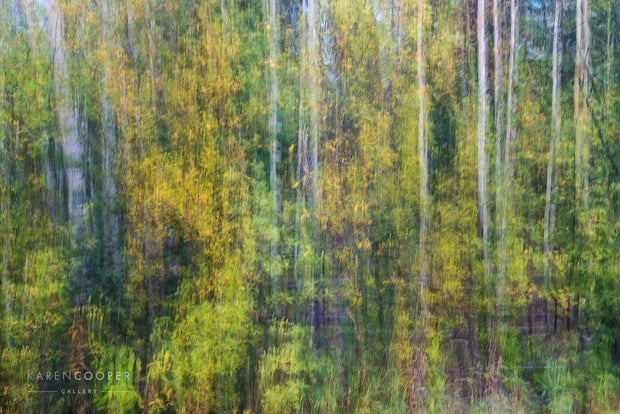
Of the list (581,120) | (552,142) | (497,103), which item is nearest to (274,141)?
(497,103)

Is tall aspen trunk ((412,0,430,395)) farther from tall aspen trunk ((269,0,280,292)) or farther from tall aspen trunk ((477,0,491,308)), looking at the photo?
tall aspen trunk ((269,0,280,292))

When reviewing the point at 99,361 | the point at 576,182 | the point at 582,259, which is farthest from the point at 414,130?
the point at 99,361

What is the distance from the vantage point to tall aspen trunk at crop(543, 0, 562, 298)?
296cm

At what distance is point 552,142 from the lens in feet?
9.75

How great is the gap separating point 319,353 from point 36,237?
1.78 meters

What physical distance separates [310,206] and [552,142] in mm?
1640

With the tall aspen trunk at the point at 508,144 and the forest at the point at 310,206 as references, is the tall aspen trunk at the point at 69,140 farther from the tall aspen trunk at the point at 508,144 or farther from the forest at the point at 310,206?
the tall aspen trunk at the point at 508,144

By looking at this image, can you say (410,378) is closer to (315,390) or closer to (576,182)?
(315,390)

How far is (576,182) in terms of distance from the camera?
118 inches

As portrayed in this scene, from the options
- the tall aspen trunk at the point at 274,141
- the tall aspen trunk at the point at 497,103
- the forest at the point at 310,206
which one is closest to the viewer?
the forest at the point at 310,206

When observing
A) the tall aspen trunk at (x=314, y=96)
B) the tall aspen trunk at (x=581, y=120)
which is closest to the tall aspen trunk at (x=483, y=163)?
the tall aspen trunk at (x=581, y=120)

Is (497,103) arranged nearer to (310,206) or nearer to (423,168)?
(423,168)

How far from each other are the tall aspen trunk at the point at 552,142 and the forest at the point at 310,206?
2 centimetres

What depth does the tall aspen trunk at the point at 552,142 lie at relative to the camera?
2959 millimetres
